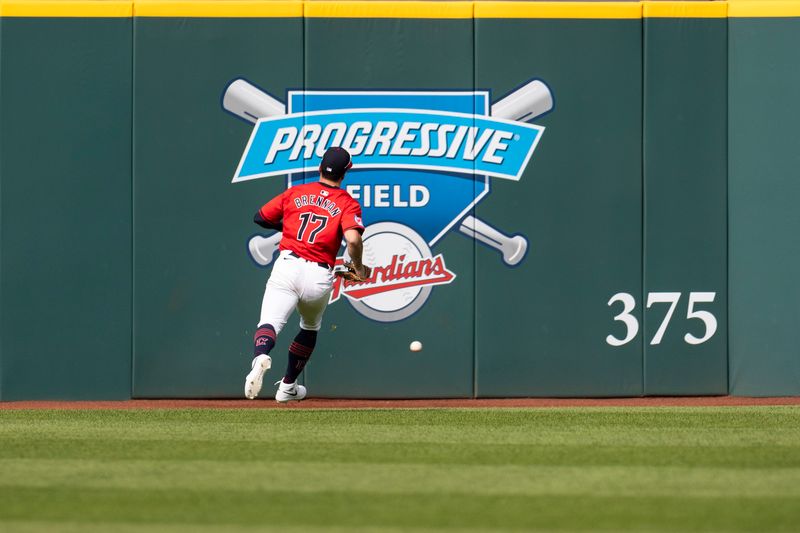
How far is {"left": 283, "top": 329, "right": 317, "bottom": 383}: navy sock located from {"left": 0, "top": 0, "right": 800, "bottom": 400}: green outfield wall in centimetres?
103

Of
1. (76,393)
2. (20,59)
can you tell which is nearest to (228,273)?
(76,393)

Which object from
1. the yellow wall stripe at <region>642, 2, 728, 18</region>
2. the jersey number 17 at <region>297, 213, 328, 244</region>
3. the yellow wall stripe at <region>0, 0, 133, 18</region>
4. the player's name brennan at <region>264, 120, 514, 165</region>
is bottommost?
the jersey number 17 at <region>297, 213, 328, 244</region>

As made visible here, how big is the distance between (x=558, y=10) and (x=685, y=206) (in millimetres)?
1891

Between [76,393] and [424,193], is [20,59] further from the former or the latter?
[424,193]

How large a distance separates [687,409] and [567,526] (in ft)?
15.6

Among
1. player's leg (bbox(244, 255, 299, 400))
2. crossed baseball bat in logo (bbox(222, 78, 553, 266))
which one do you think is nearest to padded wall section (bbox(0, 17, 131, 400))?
player's leg (bbox(244, 255, 299, 400))

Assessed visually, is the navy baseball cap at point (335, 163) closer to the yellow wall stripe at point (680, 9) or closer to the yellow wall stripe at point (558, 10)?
the yellow wall stripe at point (558, 10)

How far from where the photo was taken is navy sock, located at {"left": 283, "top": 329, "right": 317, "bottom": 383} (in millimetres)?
8977

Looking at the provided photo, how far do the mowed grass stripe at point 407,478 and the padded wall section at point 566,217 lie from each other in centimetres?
403

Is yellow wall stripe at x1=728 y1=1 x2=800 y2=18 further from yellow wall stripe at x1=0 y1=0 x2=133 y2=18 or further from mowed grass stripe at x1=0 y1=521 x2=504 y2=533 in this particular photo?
mowed grass stripe at x1=0 y1=521 x2=504 y2=533

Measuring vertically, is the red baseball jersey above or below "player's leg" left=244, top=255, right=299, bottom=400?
above

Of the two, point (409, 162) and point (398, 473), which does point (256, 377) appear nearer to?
point (398, 473)

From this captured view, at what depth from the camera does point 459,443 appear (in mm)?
7031

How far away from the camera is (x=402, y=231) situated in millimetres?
10102
